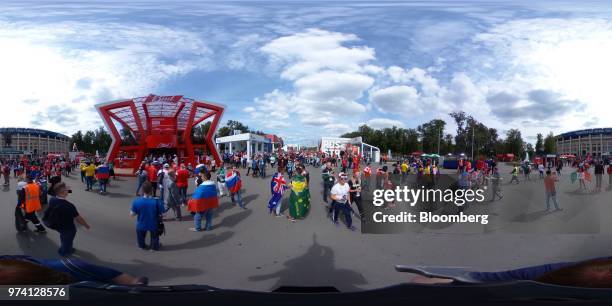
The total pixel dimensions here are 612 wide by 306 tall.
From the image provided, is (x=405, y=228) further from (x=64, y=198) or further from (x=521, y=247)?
(x=64, y=198)

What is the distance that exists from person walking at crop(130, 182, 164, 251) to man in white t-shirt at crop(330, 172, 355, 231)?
782mm

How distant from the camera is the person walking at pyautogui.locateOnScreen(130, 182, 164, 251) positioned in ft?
4.14

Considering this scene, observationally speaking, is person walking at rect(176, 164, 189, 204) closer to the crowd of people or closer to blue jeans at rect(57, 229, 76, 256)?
the crowd of people

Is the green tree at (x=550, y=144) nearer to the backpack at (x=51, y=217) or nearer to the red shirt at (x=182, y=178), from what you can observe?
the red shirt at (x=182, y=178)

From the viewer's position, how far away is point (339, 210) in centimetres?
142

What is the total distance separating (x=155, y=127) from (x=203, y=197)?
40cm

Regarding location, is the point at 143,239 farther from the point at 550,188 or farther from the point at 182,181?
the point at 550,188

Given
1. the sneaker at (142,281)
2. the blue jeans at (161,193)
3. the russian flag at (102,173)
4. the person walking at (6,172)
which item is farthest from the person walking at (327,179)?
the person walking at (6,172)

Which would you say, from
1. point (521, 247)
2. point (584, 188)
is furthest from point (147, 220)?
point (584, 188)

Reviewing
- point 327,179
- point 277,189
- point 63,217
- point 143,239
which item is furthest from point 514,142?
point 63,217

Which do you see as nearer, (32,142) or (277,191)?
(32,142)

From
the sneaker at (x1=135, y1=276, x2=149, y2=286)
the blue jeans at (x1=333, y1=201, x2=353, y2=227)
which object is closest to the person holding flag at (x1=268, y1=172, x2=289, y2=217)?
the blue jeans at (x1=333, y1=201, x2=353, y2=227)

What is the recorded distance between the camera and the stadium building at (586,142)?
4.20ft

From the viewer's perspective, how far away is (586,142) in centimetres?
132
